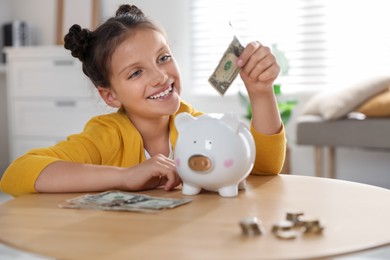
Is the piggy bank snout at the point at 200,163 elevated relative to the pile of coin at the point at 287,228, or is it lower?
elevated

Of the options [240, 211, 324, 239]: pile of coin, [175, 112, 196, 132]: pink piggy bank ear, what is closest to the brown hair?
[175, 112, 196, 132]: pink piggy bank ear

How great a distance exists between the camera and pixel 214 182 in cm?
101

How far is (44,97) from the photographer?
4.30 m

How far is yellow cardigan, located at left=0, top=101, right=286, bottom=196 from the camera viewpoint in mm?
1151

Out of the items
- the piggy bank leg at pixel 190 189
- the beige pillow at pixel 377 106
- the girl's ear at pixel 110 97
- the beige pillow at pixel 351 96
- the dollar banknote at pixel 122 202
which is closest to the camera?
the dollar banknote at pixel 122 202

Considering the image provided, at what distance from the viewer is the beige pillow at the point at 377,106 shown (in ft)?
10.7

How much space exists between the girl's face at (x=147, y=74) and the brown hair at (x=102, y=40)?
2 centimetres

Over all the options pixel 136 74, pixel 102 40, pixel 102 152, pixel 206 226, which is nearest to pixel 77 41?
pixel 102 40

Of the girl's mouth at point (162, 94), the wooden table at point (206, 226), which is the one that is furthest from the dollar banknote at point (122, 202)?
the girl's mouth at point (162, 94)

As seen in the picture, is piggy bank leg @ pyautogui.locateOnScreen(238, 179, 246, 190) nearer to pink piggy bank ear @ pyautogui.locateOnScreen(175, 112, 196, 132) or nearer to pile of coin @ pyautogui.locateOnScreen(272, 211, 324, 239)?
pink piggy bank ear @ pyautogui.locateOnScreen(175, 112, 196, 132)

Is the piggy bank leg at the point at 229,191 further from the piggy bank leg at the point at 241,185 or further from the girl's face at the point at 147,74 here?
the girl's face at the point at 147,74

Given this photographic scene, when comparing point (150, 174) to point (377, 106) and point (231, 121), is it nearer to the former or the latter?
point (231, 121)

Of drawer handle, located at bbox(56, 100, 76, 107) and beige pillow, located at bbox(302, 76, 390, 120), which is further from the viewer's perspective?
drawer handle, located at bbox(56, 100, 76, 107)

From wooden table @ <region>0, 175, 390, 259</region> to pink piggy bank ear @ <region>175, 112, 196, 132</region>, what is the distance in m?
0.12
